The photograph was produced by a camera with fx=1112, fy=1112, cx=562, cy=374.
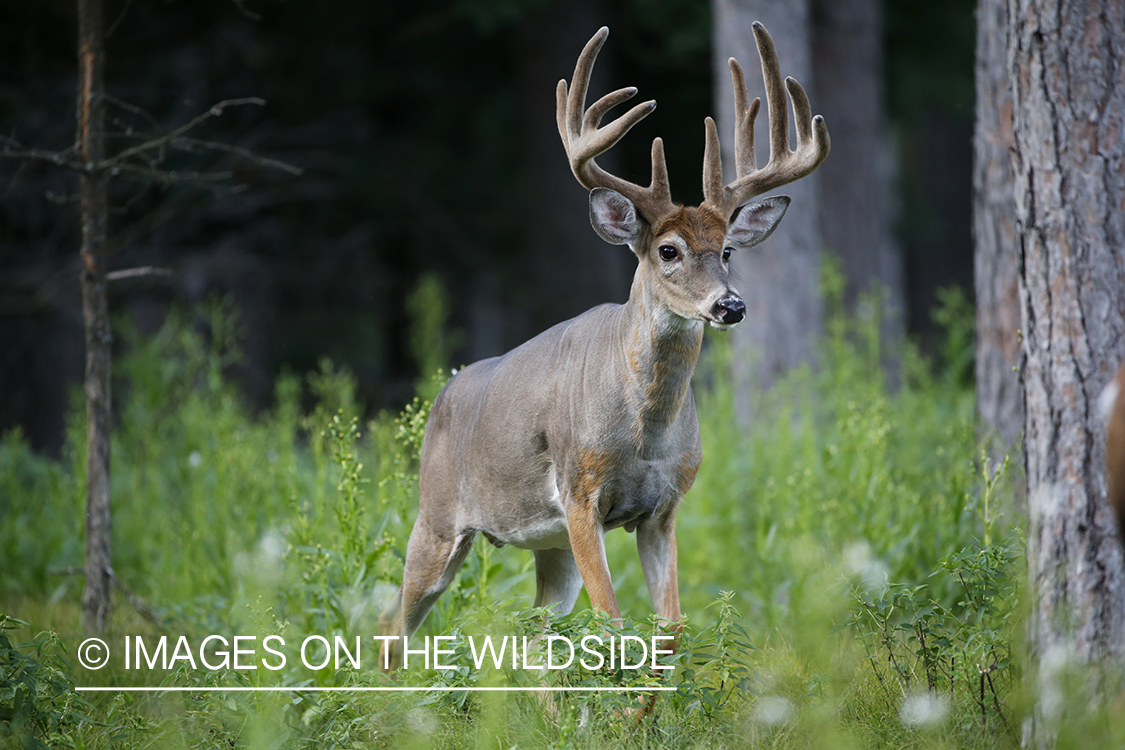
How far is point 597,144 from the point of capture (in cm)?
388

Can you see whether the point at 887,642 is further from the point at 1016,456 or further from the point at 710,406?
the point at 710,406

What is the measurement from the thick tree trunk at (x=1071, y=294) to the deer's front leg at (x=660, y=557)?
1193 mm

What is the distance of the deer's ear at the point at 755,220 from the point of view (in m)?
4.07

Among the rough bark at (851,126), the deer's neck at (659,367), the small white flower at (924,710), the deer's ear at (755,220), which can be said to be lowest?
the small white flower at (924,710)

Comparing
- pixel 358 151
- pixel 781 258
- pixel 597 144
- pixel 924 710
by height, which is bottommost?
pixel 924 710

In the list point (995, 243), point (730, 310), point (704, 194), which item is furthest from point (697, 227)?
point (995, 243)

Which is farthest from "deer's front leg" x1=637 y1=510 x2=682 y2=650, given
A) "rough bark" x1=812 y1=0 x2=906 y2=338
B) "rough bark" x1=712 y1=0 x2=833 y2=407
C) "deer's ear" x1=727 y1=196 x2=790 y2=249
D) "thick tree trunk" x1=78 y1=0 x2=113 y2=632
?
"rough bark" x1=812 y1=0 x2=906 y2=338

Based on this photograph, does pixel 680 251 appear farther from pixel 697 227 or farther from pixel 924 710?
pixel 924 710

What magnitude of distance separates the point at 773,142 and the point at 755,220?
301 millimetres


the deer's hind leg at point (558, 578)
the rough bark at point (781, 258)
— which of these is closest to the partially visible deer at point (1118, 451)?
the deer's hind leg at point (558, 578)

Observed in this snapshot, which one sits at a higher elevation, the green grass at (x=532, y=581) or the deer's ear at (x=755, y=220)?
the deer's ear at (x=755, y=220)

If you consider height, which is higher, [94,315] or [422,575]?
[94,315]

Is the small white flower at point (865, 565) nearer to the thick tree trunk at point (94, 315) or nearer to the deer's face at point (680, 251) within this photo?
the deer's face at point (680, 251)

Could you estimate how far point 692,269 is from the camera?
12.3ft
